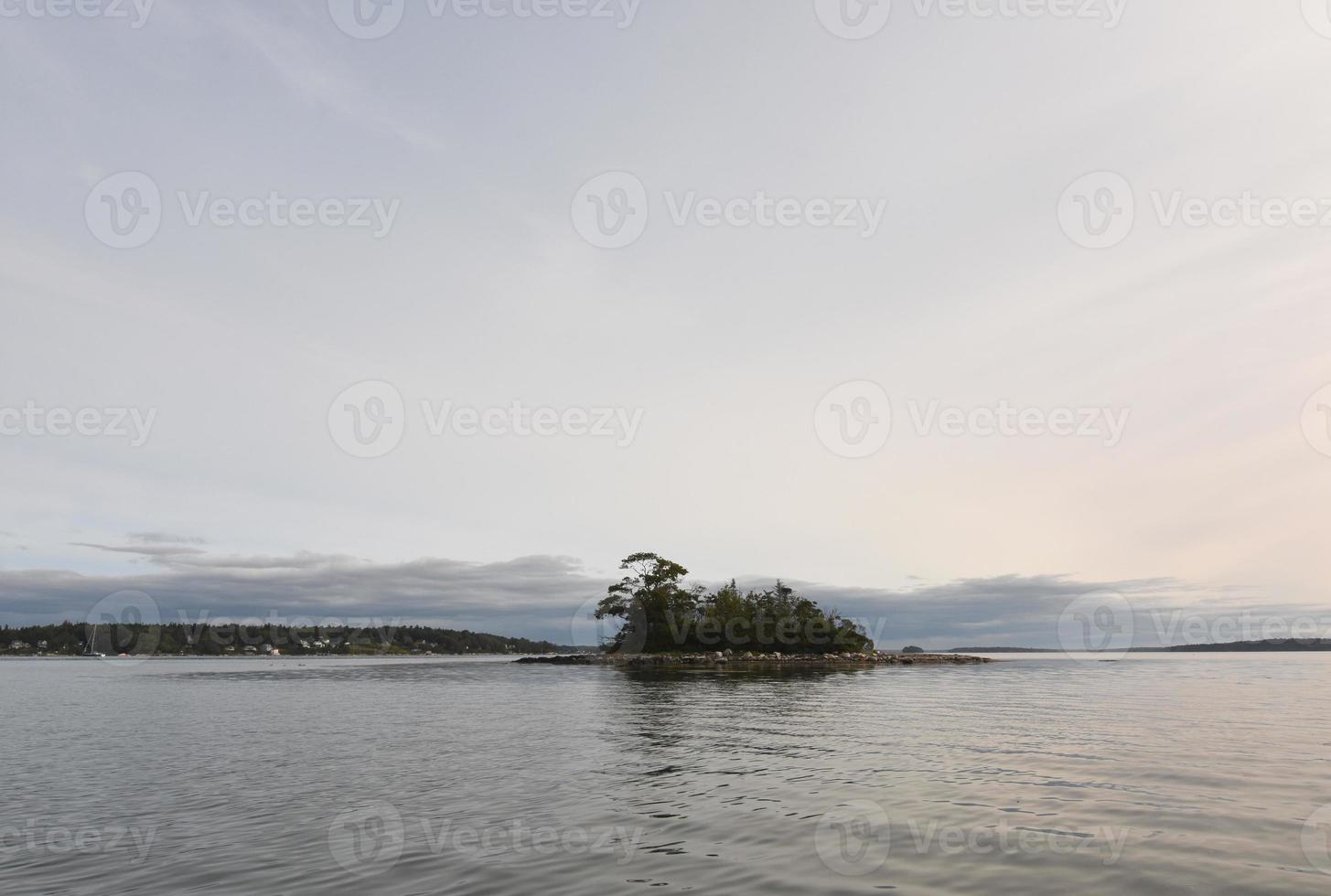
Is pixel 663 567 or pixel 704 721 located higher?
pixel 663 567

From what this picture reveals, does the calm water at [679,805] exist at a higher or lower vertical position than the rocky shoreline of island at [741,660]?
lower

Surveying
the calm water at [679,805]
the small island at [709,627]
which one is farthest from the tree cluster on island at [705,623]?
the calm water at [679,805]

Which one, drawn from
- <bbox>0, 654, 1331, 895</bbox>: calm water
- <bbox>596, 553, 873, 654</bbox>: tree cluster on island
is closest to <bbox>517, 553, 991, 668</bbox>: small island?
<bbox>596, 553, 873, 654</bbox>: tree cluster on island

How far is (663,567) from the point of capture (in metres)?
165

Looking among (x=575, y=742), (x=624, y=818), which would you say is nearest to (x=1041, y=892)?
(x=624, y=818)

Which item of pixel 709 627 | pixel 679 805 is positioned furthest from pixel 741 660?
pixel 679 805

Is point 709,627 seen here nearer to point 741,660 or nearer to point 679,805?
point 741,660

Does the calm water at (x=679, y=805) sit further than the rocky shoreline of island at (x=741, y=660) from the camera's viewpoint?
No

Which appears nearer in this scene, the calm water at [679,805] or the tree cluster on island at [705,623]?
the calm water at [679,805]

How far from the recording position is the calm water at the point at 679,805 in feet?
48.4

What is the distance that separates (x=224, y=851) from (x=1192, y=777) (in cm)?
2663

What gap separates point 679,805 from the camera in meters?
21.1

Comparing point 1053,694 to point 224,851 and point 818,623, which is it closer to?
point 224,851

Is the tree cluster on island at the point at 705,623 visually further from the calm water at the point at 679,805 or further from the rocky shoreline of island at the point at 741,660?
the calm water at the point at 679,805
